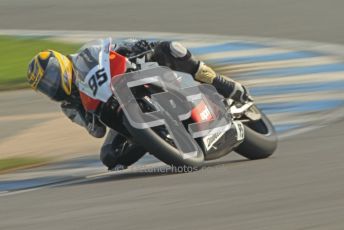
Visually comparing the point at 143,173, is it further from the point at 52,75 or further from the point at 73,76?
the point at 52,75

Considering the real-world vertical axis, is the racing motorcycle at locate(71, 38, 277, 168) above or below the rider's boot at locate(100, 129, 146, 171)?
above

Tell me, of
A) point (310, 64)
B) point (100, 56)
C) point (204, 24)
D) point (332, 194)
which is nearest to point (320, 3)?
point (204, 24)

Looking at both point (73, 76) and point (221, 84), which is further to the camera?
point (221, 84)

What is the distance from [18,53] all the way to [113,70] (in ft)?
31.2

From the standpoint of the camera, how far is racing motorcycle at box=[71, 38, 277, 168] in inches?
300

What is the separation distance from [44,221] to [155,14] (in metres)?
15.4

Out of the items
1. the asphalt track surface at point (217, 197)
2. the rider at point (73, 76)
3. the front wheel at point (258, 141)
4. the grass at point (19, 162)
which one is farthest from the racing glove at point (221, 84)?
the grass at point (19, 162)

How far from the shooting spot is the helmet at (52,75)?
7828mm

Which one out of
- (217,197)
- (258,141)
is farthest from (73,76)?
(217,197)

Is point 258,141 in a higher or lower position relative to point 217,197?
lower

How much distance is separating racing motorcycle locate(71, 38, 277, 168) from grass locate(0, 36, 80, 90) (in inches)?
258

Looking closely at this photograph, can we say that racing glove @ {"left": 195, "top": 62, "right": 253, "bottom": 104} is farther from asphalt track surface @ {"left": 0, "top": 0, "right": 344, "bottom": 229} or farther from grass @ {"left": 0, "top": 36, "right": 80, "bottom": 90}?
grass @ {"left": 0, "top": 36, "right": 80, "bottom": 90}

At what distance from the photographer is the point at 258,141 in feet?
27.6

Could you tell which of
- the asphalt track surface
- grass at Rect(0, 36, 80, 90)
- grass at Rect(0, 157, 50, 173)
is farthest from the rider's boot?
grass at Rect(0, 36, 80, 90)
